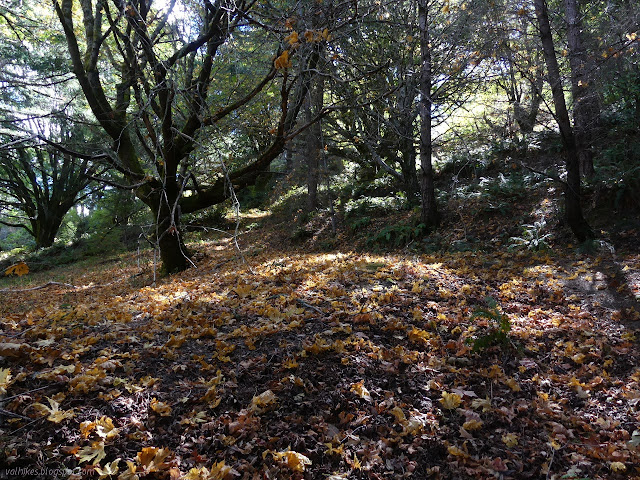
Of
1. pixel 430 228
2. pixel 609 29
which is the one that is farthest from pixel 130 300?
pixel 609 29

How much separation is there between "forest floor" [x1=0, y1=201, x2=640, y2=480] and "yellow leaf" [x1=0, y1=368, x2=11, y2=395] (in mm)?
10

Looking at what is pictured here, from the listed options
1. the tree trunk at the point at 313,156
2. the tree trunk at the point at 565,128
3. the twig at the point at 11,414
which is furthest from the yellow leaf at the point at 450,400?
the tree trunk at the point at 313,156

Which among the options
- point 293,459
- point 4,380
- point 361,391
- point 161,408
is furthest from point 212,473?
point 4,380

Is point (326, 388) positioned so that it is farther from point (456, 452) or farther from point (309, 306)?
point (309, 306)

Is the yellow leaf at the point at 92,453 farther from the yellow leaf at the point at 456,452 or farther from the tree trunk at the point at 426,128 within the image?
the tree trunk at the point at 426,128

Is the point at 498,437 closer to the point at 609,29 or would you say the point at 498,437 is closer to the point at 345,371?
the point at 345,371

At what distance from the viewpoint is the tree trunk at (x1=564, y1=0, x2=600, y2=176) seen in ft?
22.0

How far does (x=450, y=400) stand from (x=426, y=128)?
7114mm

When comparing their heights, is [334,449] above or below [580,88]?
below

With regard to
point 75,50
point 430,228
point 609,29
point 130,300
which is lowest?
point 130,300

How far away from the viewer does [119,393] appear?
8.95 feet

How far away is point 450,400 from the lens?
3.13m

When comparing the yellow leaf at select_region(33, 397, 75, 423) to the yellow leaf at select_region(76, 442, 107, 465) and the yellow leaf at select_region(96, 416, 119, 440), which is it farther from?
the yellow leaf at select_region(76, 442, 107, 465)

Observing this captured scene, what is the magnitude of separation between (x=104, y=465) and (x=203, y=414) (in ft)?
2.20
